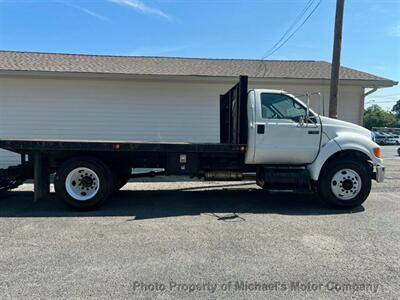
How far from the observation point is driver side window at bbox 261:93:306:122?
658 cm

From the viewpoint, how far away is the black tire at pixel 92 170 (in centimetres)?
615

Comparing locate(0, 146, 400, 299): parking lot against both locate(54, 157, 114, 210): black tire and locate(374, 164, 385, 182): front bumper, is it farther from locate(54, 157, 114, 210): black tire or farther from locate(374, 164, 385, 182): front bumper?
locate(374, 164, 385, 182): front bumper

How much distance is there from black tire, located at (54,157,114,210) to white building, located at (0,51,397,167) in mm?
4384

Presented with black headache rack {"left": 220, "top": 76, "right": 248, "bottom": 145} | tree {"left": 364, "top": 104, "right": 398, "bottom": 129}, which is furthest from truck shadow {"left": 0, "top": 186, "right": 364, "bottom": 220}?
tree {"left": 364, "top": 104, "right": 398, "bottom": 129}

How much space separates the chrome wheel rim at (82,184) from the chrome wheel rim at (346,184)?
4.71 meters

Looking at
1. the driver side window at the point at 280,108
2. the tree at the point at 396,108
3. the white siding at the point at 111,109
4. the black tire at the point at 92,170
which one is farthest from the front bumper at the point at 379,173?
the tree at the point at 396,108

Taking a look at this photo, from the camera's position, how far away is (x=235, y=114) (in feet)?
22.9

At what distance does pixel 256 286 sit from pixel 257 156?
360cm

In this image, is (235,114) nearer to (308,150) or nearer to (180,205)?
(308,150)

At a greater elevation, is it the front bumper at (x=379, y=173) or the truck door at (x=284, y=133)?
the truck door at (x=284, y=133)

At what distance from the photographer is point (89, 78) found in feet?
33.2

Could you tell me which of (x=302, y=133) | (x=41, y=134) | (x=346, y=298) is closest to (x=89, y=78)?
(x=41, y=134)

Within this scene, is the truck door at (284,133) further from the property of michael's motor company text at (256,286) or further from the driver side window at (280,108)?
the property of michael's motor company text at (256,286)

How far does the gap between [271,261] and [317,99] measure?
8295 mm
